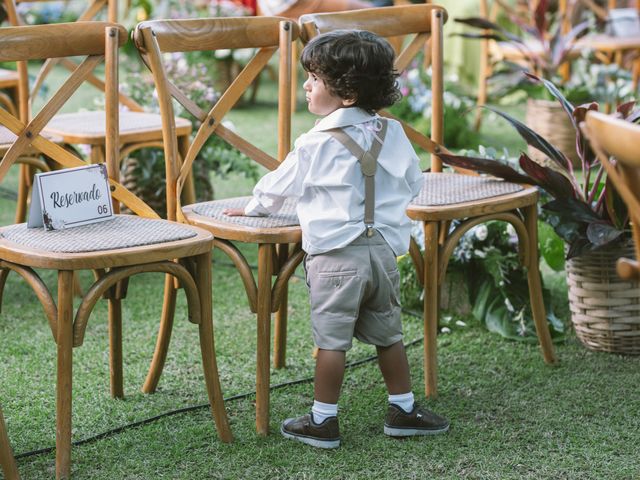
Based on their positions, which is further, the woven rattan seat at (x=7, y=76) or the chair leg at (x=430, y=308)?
the woven rattan seat at (x=7, y=76)

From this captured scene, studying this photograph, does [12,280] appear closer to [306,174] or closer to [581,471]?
[306,174]

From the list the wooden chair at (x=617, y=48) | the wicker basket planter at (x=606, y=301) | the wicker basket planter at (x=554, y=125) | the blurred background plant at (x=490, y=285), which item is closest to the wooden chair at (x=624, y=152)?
the wicker basket planter at (x=606, y=301)

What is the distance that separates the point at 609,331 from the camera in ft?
9.39

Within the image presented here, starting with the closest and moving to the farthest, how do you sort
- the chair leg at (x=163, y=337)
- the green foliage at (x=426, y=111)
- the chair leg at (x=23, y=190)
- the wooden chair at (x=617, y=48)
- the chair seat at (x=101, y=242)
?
the chair seat at (x=101, y=242) < the chair leg at (x=163, y=337) < the chair leg at (x=23, y=190) < the green foliage at (x=426, y=111) < the wooden chair at (x=617, y=48)

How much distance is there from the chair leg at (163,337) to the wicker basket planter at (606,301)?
3.71 ft

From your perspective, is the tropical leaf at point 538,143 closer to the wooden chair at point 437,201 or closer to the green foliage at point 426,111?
the wooden chair at point 437,201

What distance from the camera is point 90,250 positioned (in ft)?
6.82

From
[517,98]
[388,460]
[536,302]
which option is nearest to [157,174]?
[536,302]

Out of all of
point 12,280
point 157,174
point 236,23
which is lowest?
point 12,280

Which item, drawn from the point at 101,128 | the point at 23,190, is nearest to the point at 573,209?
the point at 101,128

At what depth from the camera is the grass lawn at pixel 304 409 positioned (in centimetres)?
224

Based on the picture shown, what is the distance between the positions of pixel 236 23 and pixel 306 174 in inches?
21.2

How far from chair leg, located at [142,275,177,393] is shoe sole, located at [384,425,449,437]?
603 millimetres

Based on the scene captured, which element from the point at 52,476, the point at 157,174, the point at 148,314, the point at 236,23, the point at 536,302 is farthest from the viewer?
the point at 157,174
